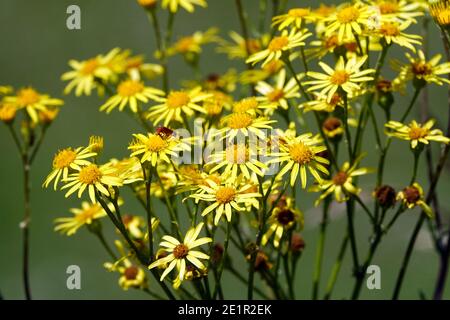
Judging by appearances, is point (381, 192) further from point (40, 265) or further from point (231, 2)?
point (231, 2)

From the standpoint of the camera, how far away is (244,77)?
1943 mm

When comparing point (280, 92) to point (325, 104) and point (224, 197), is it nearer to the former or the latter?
point (325, 104)

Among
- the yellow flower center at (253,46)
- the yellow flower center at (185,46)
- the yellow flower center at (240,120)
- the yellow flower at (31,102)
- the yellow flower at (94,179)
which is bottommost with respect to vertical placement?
the yellow flower at (94,179)

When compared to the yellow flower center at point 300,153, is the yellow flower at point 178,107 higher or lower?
higher

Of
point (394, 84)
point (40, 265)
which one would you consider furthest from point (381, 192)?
point (40, 265)

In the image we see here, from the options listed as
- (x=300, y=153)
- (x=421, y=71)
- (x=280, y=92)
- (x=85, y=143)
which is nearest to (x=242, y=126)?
(x=300, y=153)

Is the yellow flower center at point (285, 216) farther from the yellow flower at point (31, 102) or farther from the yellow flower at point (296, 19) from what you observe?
the yellow flower at point (31, 102)

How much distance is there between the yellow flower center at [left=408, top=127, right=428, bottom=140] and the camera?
1.67m

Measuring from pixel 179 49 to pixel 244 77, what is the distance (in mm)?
530

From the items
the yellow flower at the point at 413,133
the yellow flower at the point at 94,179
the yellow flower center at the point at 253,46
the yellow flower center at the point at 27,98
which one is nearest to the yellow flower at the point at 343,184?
the yellow flower at the point at 413,133

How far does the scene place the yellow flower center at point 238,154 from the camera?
1470mm

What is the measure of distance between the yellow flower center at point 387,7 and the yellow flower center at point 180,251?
0.73m

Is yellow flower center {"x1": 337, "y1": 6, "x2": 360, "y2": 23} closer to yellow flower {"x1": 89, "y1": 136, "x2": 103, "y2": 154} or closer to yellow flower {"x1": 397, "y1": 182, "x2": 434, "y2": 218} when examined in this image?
yellow flower {"x1": 397, "y1": 182, "x2": 434, "y2": 218}

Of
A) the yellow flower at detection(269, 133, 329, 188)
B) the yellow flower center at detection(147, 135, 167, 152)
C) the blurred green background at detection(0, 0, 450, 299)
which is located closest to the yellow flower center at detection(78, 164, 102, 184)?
the yellow flower center at detection(147, 135, 167, 152)
